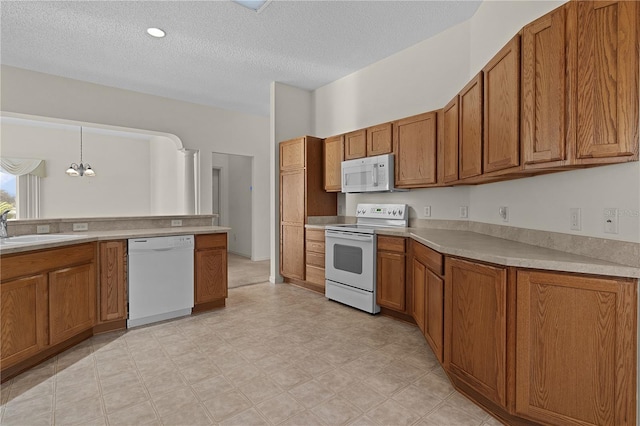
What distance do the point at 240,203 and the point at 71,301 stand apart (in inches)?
197

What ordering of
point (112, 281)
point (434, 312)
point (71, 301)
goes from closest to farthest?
point (434, 312) < point (71, 301) < point (112, 281)

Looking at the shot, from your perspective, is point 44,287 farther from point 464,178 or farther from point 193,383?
point 464,178

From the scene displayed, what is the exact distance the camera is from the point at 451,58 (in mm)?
3273

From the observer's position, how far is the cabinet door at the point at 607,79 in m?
1.39

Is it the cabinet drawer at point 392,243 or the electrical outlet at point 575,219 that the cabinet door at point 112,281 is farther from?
the electrical outlet at point 575,219

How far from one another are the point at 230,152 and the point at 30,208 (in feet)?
14.4

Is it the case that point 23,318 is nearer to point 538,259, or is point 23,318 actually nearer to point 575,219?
point 538,259

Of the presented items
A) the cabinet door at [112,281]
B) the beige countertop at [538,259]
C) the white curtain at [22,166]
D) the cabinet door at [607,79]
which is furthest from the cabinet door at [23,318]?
the white curtain at [22,166]

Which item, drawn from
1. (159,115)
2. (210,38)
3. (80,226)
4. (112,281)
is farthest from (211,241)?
(159,115)

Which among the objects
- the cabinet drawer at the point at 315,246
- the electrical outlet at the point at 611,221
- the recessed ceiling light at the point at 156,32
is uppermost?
the recessed ceiling light at the point at 156,32

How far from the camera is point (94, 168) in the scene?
7250 millimetres

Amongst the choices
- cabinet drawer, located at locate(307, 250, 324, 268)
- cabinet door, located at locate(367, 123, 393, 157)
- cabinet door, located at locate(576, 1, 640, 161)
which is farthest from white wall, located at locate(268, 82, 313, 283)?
cabinet door, located at locate(576, 1, 640, 161)

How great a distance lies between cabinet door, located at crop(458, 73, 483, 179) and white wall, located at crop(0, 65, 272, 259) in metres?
4.57

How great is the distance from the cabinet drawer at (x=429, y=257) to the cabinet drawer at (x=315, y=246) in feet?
4.80
